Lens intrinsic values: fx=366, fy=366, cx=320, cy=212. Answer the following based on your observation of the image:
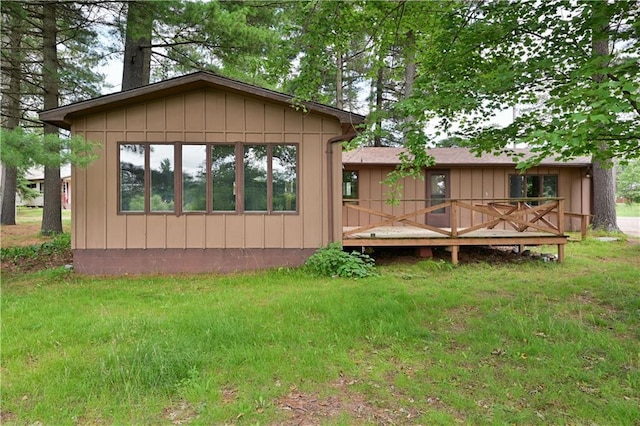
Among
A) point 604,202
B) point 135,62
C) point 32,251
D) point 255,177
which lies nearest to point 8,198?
point 32,251

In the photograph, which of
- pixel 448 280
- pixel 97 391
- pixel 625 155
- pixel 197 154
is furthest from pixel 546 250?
pixel 97 391

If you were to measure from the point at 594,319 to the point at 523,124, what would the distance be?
2.60 meters

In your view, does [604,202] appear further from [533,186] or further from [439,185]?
[439,185]

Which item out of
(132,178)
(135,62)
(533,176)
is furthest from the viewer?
(533,176)

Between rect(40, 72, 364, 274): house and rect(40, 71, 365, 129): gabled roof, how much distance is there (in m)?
0.05

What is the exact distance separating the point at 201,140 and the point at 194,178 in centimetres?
74

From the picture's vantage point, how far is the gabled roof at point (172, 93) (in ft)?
21.2

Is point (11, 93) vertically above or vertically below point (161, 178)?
above

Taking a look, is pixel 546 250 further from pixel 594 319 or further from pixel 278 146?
pixel 278 146

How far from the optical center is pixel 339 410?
2.53 m

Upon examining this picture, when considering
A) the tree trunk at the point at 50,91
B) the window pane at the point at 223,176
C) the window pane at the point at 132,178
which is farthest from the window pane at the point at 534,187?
the tree trunk at the point at 50,91

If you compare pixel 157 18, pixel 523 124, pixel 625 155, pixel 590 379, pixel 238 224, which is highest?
pixel 157 18

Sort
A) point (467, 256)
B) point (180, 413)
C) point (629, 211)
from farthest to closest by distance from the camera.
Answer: point (629, 211) < point (467, 256) < point (180, 413)

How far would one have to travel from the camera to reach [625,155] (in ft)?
15.3
